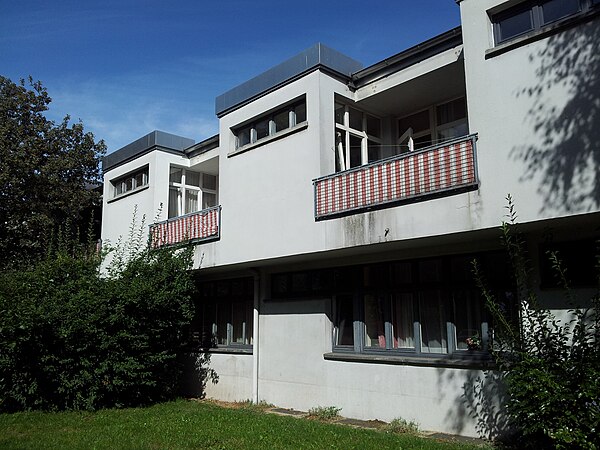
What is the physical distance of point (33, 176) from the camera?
766 inches

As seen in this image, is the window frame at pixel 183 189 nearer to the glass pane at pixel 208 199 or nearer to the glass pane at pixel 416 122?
the glass pane at pixel 208 199

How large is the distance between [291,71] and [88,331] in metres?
7.09

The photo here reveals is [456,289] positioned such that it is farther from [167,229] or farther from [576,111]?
[167,229]

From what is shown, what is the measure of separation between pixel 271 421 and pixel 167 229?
6.68 metres

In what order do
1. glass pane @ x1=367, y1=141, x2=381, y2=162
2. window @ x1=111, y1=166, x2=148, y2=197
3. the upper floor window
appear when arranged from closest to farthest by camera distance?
the upper floor window
glass pane @ x1=367, y1=141, x2=381, y2=162
window @ x1=111, y1=166, x2=148, y2=197

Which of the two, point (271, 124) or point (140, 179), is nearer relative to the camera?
point (271, 124)

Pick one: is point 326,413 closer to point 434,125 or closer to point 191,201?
point 434,125

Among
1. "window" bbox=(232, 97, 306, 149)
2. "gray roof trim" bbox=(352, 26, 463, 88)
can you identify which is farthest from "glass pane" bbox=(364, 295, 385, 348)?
"gray roof trim" bbox=(352, 26, 463, 88)

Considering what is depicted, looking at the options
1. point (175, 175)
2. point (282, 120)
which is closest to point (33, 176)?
point (175, 175)

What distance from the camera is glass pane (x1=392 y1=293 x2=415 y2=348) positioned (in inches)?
392

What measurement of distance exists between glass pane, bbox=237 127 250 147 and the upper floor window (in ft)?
20.7

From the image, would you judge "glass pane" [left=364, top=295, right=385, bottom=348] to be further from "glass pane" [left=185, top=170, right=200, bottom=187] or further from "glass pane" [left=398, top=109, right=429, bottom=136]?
"glass pane" [left=185, top=170, right=200, bottom=187]

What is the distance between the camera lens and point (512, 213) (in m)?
7.36

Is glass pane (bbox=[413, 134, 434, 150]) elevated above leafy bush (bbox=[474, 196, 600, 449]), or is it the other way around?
glass pane (bbox=[413, 134, 434, 150])
